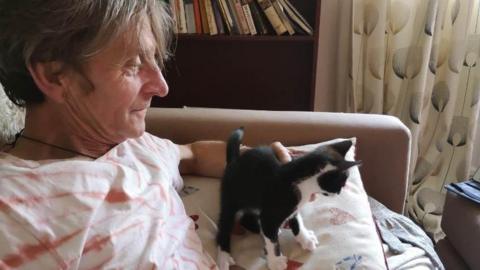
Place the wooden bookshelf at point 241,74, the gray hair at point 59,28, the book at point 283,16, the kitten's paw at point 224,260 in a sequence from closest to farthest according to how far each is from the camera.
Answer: the gray hair at point 59,28 → the kitten's paw at point 224,260 → the book at point 283,16 → the wooden bookshelf at point 241,74

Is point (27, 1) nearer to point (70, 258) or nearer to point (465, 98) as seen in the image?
point (70, 258)

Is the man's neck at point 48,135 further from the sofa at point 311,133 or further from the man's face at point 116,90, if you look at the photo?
the sofa at point 311,133

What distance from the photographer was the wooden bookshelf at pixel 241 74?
1819 mm

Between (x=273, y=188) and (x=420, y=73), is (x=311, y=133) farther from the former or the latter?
(x=420, y=73)

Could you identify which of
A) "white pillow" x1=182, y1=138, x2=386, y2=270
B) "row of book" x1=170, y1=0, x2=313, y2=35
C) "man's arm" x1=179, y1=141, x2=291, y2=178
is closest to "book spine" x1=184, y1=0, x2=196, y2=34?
"row of book" x1=170, y1=0, x2=313, y2=35

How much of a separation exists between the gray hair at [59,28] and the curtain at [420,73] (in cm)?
116

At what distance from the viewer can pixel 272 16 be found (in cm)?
164

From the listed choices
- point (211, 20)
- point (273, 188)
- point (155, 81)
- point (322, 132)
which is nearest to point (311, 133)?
point (322, 132)

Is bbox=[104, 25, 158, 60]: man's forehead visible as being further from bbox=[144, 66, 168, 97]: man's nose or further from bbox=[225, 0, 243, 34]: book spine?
bbox=[225, 0, 243, 34]: book spine

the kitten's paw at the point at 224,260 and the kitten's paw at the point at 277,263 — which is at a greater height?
the kitten's paw at the point at 277,263

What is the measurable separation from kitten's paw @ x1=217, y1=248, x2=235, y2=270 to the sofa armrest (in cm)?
40

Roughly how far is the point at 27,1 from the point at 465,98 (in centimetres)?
158

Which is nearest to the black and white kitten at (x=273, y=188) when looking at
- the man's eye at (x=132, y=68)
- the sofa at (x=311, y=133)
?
the sofa at (x=311, y=133)

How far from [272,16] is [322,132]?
0.58m
